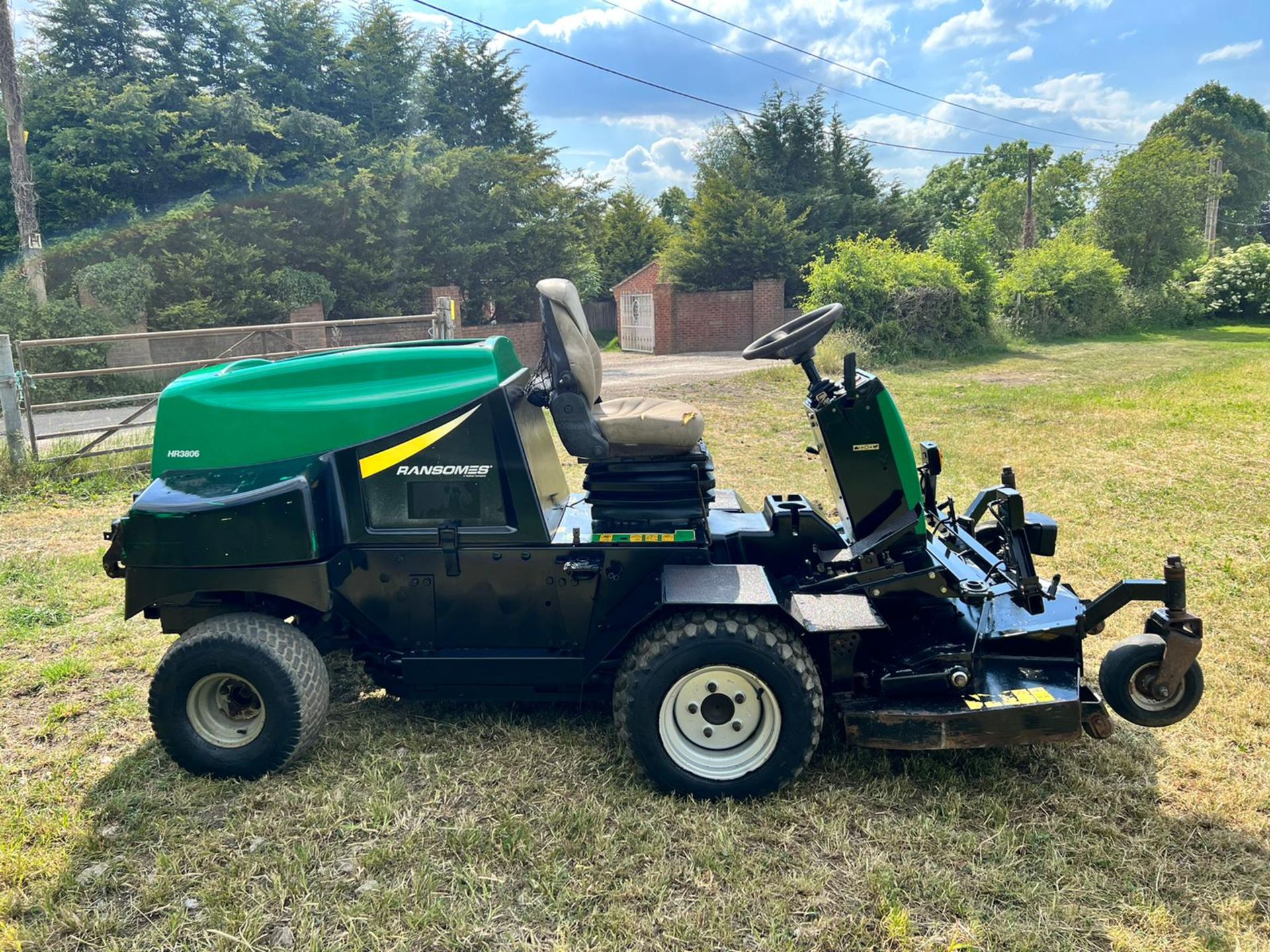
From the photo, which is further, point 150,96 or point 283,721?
point 150,96

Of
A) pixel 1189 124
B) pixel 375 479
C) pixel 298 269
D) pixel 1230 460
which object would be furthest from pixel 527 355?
pixel 1189 124

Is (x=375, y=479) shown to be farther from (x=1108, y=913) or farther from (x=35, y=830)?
(x=1108, y=913)

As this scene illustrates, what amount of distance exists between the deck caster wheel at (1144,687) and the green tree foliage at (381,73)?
2410cm

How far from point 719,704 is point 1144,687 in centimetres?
148

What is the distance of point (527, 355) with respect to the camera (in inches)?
772

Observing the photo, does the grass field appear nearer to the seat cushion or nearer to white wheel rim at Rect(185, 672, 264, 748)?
white wheel rim at Rect(185, 672, 264, 748)

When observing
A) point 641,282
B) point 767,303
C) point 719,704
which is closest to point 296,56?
point 641,282

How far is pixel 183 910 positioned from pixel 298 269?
19583 mm

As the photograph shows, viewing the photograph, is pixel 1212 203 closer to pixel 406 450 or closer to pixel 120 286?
pixel 120 286

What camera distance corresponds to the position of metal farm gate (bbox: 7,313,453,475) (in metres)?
8.41

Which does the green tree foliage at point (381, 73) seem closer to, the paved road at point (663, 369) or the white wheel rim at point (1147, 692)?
the paved road at point (663, 369)

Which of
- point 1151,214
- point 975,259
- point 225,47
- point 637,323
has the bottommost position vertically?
point 637,323

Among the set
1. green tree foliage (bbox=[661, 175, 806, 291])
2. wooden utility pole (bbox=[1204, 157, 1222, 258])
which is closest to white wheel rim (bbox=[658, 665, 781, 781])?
green tree foliage (bbox=[661, 175, 806, 291])

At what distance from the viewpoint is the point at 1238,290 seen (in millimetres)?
28609
